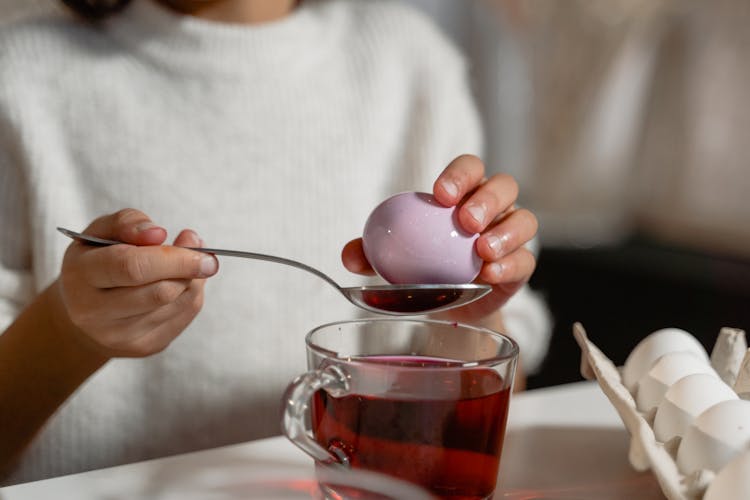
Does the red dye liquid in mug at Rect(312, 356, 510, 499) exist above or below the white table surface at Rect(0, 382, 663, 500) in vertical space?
above

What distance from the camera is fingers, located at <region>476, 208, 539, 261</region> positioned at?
530 millimetres

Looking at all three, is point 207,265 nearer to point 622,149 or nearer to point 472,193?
point 472,193

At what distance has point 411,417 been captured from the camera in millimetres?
410

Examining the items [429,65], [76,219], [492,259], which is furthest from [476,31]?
[492,259]

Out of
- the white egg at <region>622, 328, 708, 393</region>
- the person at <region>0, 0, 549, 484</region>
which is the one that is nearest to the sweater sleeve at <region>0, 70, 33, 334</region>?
the person at <region>0, 0, 549, 484</region>

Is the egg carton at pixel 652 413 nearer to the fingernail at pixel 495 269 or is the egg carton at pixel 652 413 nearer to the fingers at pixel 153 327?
the fingernail at pixel 495 269

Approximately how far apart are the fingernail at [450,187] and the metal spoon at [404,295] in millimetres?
59

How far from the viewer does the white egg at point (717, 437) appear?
1.32 feet

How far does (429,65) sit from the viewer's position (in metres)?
0.98

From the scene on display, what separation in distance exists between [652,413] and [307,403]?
208 millimetres

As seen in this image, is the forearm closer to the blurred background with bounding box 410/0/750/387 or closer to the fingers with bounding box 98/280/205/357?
the fingers with bounding box 98/280/205/357

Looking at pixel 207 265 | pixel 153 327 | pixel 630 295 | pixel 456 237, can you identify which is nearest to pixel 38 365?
pixel 153 327

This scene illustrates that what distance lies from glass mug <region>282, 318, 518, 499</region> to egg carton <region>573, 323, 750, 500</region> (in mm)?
77

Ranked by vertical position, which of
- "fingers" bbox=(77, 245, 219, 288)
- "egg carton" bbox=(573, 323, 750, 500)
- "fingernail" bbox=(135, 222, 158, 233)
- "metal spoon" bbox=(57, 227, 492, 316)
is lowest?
"egg carton" bbox=(573, 323, 750, 500)
